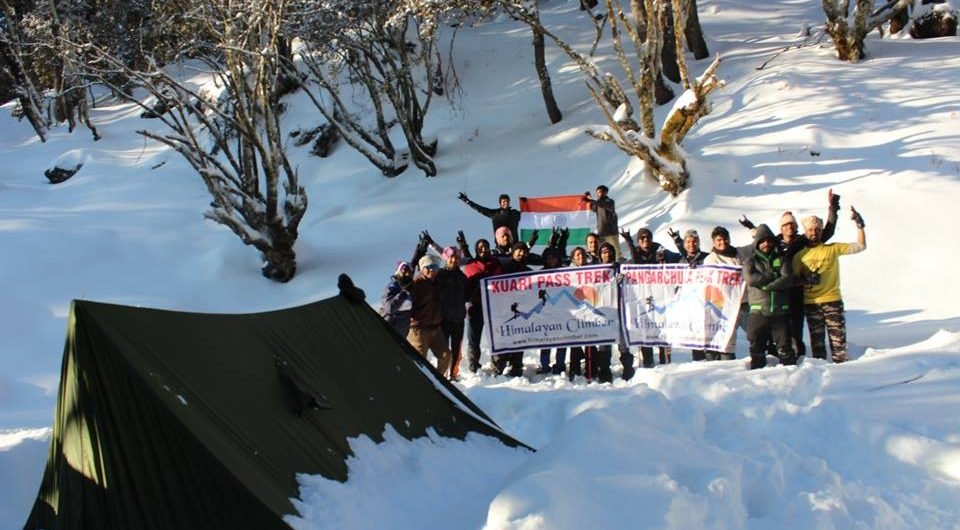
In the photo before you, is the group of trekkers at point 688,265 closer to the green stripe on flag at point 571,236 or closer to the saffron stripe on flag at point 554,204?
the green stripe on flag at point 571,236

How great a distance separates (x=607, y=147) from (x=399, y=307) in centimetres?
1058

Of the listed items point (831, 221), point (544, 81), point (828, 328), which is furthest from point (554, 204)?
point (544, 81)

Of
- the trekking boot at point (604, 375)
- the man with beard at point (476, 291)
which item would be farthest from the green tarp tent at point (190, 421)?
the man with beard at point (476, 291)

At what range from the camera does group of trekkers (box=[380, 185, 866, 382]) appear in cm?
792

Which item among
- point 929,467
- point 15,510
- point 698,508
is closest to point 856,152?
point 929,467

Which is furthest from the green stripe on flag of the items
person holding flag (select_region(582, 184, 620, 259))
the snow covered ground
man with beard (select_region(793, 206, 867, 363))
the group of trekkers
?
man with beard (select_region(793, 206, 867, 363))

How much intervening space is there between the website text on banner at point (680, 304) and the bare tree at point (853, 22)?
37.1ft

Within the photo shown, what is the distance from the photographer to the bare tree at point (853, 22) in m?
17.2

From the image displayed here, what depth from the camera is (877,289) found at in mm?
10820

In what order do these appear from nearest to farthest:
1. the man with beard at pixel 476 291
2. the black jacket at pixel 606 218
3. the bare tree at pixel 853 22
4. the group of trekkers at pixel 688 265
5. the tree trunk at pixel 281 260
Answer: the group of trekkers at pixel 688 265, the man with beard at pixel 476 291, the black jacket at pixel 606 218, the tree trunk at pixel 281 260, the bare tree at pixel 853 22

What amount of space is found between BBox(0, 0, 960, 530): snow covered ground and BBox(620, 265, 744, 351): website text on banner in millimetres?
861

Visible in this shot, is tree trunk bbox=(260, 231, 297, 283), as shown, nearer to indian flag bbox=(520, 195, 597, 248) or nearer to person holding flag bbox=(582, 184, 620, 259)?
indian flag bbox=(520, 195, 597, 248)

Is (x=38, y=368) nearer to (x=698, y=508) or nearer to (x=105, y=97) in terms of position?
(x=698, y=508)

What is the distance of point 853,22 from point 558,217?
869 cm
